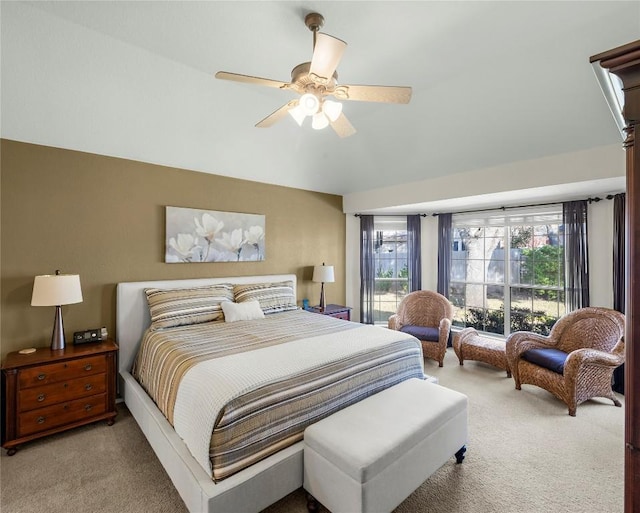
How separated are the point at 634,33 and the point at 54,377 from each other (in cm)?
489

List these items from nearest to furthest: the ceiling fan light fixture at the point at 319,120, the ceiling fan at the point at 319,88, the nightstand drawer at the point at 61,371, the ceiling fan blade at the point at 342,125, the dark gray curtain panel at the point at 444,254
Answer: the ceiling fan at the point at 319,88 < the ceiling fan light fixture at the point at 319,120 < the ceiling fan blade at the point at 342,125 < the nightstand drawer at the point at 61,371 < the dark gray curtain panel at the point at 444,254

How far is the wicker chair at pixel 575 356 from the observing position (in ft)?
9.47

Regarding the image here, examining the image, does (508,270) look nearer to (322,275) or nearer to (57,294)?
(322,275)

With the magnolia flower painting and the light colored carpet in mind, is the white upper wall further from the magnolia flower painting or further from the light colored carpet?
the light colored carpet

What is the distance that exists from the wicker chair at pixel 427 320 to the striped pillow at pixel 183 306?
2414 mm

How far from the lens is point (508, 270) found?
4.58 m

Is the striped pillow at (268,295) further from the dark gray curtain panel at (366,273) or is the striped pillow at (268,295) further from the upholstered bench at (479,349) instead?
the upholstered bench at (479,349)

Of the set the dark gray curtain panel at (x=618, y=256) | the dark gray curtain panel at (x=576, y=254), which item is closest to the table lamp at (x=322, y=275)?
the dark gray curtain panel at (x=576, y=254)

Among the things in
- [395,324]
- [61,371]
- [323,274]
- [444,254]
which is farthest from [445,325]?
[61,371]

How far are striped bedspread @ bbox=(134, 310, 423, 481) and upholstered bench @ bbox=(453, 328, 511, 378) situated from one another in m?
Answer: 1.64

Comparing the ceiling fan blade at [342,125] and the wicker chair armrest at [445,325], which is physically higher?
the ceiling fan blade at [342,125]

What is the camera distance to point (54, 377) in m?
2.52

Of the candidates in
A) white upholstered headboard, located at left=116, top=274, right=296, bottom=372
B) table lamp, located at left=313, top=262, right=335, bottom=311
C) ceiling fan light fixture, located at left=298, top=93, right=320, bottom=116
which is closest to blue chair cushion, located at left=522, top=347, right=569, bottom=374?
table lamp, located at left=313, top=262, right=335, bottom=311

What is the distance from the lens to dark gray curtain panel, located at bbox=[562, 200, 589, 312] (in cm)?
372
